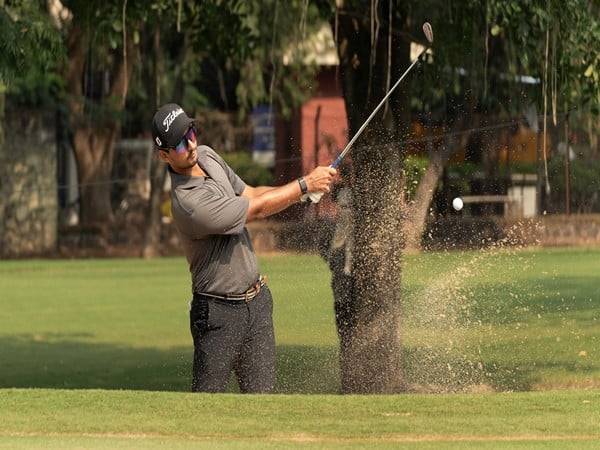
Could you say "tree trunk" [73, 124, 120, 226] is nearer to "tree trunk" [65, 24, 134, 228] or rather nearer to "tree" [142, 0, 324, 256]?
"tree trunk" [65, 24, 134, 228]

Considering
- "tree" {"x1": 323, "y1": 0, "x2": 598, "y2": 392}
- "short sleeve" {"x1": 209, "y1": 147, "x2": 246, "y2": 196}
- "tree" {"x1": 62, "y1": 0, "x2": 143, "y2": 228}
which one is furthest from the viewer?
"tree" {"x1": 62, "y1": 0, "x2": 143, "y2": 228}

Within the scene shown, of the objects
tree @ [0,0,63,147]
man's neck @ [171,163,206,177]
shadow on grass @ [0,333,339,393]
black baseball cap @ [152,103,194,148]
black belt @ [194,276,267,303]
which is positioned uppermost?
tree @ [0,0,63,147]

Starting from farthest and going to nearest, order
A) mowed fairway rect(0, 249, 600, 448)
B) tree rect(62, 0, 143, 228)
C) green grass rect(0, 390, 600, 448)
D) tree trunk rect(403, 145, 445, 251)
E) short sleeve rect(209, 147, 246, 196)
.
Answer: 1. tree rect(62, 0, 143, 228)
2. tree trunk rect(403, 145, 445, 251)
3. short sleeve rect(209, 147, 246, 196)
4. mowed fairway rect(0, 249, 600, 448)
5. green grass rect(0, 390, 600, 448)

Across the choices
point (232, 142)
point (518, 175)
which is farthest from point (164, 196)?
point (518, 175)

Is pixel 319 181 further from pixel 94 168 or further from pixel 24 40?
pixel 94 168

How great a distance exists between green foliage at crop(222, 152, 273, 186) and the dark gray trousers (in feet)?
72.8

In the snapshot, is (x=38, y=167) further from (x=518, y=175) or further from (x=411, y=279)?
(x=411, y=279)

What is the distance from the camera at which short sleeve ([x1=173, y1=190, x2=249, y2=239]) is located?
7945 millimetres

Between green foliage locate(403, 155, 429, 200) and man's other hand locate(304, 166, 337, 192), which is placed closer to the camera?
man's other hand locate(304, 166, 337, 192)

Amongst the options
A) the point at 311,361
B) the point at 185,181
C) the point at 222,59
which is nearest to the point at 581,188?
the point at 222,59

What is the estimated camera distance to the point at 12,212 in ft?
102

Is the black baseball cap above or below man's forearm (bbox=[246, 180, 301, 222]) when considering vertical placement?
above

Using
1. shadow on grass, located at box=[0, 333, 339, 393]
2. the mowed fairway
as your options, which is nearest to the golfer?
the mowed fairway

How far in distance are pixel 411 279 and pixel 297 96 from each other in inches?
694
